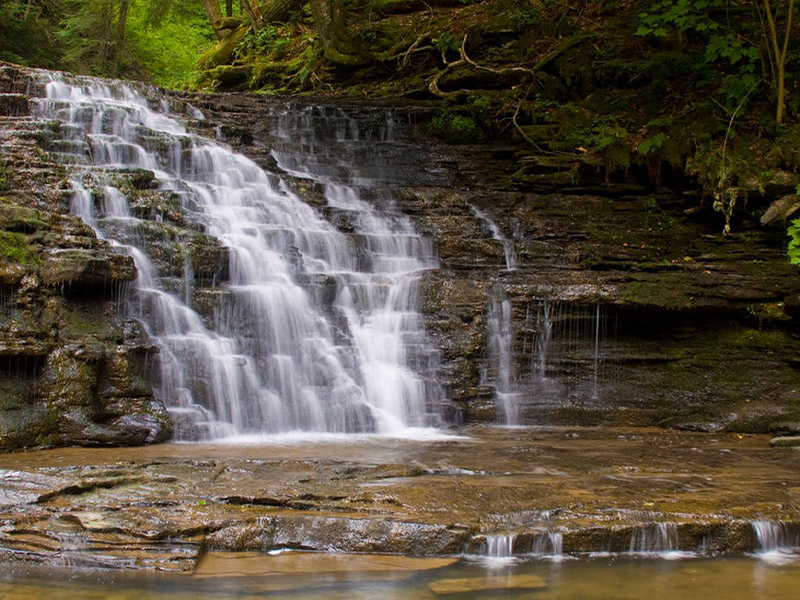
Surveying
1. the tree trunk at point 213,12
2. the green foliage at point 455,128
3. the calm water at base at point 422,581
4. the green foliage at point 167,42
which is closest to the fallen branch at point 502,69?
the green foliage at point 455,128

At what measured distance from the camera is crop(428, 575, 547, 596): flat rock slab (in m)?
4.70

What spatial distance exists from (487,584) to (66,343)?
520 centimetres

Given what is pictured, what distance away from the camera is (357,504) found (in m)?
5.54

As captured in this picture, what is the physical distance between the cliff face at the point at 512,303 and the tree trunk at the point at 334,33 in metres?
5.86

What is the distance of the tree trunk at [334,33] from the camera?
1773 centimetres

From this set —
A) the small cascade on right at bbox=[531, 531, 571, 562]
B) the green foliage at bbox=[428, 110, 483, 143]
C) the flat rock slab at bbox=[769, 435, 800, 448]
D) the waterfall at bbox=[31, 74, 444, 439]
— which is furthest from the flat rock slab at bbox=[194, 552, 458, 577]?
the green foliage at bbox=[428, 110, 483, 143]

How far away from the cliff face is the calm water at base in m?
3.03

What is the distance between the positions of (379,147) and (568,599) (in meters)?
11.1

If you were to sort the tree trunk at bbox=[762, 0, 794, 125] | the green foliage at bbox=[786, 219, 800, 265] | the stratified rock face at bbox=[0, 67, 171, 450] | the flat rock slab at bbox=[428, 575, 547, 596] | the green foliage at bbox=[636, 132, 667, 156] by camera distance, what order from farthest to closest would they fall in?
the green foliage at bbox=[636, 132, 667, 156], the tree trunk at bbox=[762, 0, 794, 125], the green foliage at bbox=[786, 219, 800, 265], the stratified rock face at bbox=[0, 67, 171, 450], the flat rock slab at bbox=[428, 575, 547, 596]

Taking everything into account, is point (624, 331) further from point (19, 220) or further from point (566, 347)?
point (19, 220)

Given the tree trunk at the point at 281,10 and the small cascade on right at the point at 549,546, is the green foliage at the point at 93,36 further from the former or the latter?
the small cascade on right at the point at 549,546

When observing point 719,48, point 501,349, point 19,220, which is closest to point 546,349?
point 501,349

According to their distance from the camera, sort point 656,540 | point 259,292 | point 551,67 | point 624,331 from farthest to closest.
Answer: point 551,67
point 624,331
point 259,292
point 656,540

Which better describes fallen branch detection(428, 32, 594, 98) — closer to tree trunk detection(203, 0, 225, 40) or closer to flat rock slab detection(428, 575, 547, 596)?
tree trunk detection(203, 0, 225, 40)
